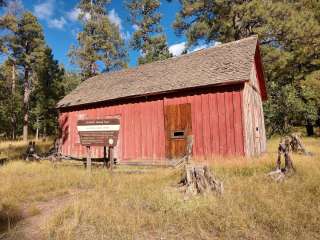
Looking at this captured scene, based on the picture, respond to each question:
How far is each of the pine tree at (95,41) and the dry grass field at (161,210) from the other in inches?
1162

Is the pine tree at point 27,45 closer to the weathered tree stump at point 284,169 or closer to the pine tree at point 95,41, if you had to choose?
the pine tree at point 95,41

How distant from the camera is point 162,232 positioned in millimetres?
5246

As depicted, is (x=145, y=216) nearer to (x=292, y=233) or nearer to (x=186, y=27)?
(x=292, y=233)

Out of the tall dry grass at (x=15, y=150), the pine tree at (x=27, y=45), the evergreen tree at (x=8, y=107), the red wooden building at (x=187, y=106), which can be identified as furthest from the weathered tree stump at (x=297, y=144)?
the evergreen tree at (x=8, y=107)

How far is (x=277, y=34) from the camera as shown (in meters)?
23.9

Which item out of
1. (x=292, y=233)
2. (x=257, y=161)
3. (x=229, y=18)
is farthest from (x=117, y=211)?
(x=229, y=18)

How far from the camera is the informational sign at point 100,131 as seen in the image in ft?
38.5

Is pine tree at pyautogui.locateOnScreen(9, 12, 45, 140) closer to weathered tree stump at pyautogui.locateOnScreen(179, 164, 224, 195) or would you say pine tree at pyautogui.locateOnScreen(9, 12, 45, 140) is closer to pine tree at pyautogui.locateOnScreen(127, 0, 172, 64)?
pine tree at pyautogui.locateOnScreen(127, 0, 172, 64)

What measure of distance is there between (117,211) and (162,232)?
52.2 inches

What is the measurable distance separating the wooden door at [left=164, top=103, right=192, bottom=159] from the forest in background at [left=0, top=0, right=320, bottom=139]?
33.9ft

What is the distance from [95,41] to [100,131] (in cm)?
2733

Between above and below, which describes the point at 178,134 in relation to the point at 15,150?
above

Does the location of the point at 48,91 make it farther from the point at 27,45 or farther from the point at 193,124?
the point at 193,124

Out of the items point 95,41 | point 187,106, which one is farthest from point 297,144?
point 95,41
